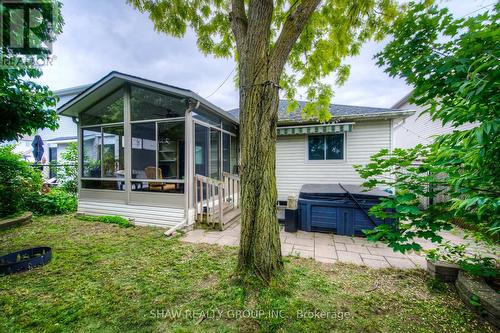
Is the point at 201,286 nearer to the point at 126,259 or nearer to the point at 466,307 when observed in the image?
the point at 126,259

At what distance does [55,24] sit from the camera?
11.0 feet

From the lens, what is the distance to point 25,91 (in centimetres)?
379

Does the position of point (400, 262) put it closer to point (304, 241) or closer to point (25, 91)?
point (304, 241)

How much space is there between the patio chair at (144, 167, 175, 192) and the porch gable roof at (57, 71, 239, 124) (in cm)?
217

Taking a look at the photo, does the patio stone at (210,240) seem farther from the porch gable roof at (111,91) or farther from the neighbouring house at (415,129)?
the neighbouring house at (415,129)

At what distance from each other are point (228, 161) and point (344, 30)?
16.2 feet

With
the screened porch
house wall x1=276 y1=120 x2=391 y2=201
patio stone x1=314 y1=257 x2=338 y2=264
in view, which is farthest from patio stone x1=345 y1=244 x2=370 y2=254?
house wall x1=276 y1=120 x2=391 y2=201

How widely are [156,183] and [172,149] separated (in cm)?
104

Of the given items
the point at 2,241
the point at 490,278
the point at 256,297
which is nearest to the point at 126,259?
the point at 256,297

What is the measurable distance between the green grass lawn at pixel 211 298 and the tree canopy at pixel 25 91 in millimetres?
2626

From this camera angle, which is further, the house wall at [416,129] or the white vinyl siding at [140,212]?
the house wall at [416,129]

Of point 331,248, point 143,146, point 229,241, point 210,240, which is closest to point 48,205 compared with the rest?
point 143,146

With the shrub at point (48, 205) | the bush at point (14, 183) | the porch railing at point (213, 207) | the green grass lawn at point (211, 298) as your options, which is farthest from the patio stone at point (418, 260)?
the bush at point (14, 183)

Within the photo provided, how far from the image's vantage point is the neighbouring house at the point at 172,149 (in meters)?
5.24
